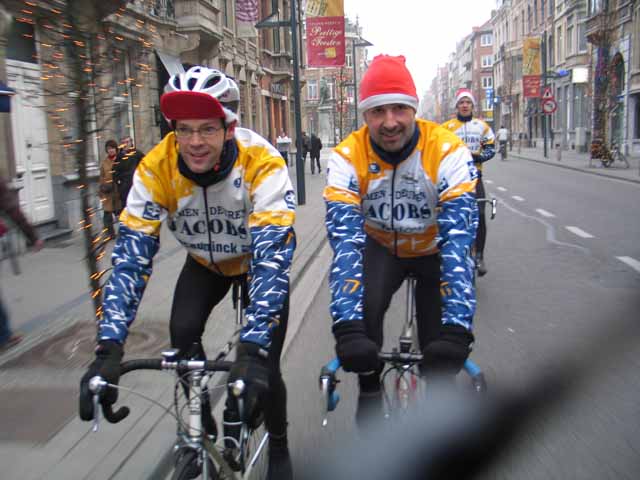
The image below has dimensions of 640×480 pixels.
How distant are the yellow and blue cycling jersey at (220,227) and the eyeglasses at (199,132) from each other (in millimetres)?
221

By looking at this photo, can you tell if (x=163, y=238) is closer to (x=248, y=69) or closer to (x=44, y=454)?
(x=44, y=454)

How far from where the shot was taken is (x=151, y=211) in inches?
107

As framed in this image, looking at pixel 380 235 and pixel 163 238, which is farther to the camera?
pixel 163 238

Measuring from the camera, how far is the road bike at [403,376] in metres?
2.53

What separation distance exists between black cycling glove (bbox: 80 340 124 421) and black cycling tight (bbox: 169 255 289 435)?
552 millimetres

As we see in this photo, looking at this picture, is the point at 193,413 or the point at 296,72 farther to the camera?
the point at 296,72

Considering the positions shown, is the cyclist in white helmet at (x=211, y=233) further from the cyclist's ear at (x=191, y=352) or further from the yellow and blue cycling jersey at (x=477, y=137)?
the yellow and blue cycling jersey at (x=477, y=137)

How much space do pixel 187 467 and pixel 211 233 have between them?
3.46ft

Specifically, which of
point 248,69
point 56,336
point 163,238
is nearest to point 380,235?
point 56,336

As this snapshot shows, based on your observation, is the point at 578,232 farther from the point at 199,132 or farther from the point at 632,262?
the point at 199,132

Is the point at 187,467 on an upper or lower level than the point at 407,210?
lower

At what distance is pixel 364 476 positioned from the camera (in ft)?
9.26

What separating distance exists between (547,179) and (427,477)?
2227 cm

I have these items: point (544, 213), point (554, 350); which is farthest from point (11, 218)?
point (544, 213)
